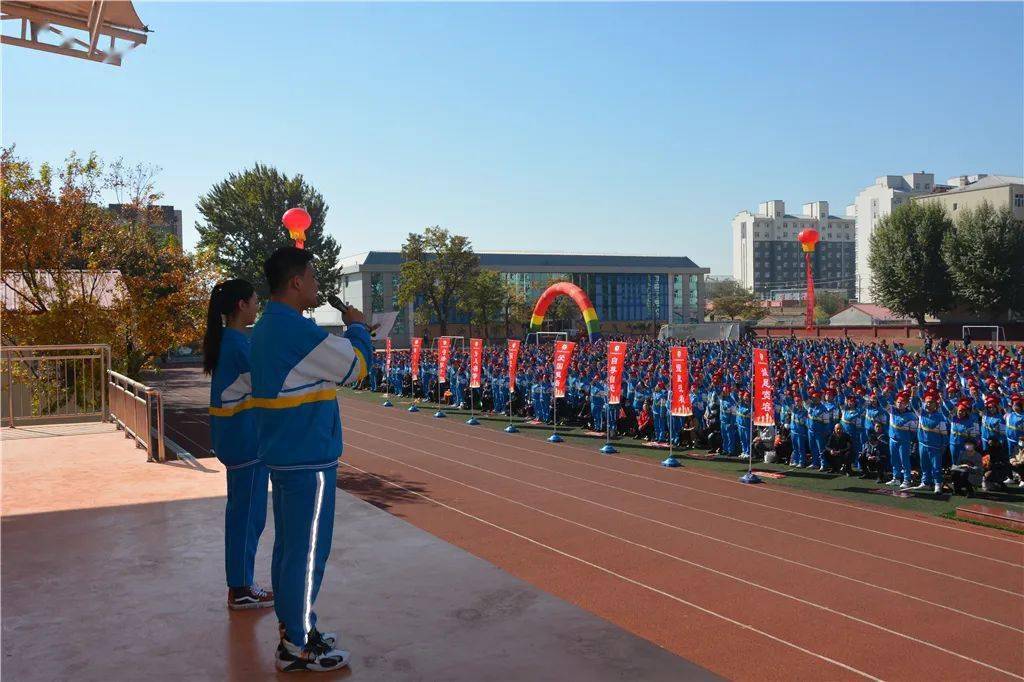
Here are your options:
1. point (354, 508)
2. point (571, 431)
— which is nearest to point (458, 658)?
point (354, 508)

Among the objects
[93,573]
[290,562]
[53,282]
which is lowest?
[93,573]

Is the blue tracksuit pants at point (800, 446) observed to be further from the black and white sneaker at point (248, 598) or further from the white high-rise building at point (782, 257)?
the white high-rise building at point (782, 257)

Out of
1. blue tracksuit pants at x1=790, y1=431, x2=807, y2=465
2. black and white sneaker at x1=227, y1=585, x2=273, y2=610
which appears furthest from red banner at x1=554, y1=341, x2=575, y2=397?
black and white sneaker at x1=227, y1=585, x2=273, y2=610

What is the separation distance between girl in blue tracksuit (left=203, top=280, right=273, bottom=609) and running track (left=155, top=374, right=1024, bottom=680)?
3338 mm

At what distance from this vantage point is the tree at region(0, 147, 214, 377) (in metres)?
13.1

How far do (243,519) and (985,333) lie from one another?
5046cm

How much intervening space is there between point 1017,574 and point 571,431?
1250cm

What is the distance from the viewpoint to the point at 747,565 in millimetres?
7984

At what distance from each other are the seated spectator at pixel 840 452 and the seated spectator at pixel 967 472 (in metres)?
1.86

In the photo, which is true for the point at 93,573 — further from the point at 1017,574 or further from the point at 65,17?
the point at 1017,574

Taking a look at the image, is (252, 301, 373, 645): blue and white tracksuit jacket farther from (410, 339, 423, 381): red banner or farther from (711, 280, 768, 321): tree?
(711, 280, 768, 321): tree

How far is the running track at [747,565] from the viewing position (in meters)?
5.76

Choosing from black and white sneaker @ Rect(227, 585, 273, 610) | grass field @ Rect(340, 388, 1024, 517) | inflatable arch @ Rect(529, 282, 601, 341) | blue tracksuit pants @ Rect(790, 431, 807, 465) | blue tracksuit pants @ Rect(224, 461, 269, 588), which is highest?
inflatable arch @ Rect(529, 282, 601, 341)

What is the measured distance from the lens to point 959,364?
1975 centimetres
